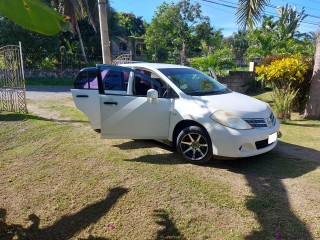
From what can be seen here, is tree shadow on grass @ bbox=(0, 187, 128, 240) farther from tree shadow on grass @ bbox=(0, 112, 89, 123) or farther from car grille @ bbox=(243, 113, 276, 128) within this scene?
tree shadow on grass @ bbox=(0, 112, 89, 123)

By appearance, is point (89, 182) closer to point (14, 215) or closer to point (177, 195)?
point (14, 215)

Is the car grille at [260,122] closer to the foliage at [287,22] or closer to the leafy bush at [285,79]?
the leafy bush at [285,79]

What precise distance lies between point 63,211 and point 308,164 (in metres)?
3.88

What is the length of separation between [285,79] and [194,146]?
5.50m

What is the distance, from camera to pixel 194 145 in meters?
4.72

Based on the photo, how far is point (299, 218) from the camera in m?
3.34

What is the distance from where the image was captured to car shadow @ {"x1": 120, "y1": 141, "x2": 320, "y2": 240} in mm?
3158

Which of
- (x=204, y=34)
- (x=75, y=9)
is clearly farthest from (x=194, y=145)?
(x=204, y=34)

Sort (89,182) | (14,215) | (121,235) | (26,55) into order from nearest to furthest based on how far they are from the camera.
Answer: (121,235) → (14,215) → (89,182) → (26,55)

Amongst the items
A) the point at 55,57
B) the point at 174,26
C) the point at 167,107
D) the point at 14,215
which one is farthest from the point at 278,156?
the point at 174,26

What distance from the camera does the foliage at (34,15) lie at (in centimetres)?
132

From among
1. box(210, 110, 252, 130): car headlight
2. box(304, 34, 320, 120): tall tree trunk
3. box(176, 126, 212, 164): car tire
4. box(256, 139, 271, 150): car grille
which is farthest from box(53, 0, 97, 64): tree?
box(256, 139, 271, 150): car grille

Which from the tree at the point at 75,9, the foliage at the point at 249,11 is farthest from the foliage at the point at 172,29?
the foliage at the point at 249,11

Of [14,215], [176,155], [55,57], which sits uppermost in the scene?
[55,57]
